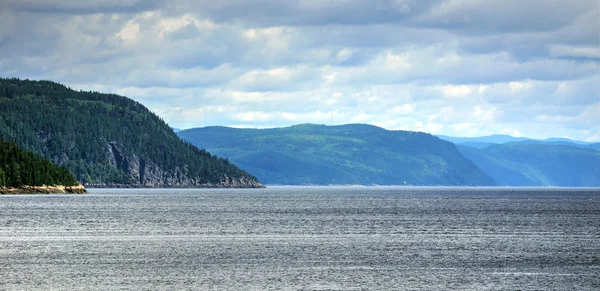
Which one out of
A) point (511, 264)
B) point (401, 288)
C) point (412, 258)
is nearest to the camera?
point (401, 288)

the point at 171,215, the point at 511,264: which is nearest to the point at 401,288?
the point at 511,264

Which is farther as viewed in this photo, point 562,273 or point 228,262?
point 228,262

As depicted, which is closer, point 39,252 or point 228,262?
point 228,262

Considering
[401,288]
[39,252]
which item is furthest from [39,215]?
[401,288]

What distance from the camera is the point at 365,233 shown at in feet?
417

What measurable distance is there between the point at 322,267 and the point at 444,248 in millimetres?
24960

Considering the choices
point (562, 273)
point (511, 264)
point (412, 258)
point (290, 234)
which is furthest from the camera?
point (290, 234)

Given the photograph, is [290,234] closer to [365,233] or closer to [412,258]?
[365,233]

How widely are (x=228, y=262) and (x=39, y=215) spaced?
93838 millimetres

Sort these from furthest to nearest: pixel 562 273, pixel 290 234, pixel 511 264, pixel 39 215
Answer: pixel 39 215
pixel 290 234
pixel 511 264
pixel 562 273

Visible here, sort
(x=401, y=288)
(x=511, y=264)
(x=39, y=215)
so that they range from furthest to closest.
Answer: (x=39, y=215), (x=511, y=264), (x=401, y=288)

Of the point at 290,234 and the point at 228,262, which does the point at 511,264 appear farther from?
the point at 290,234

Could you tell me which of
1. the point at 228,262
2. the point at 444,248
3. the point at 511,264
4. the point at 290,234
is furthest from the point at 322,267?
the point at 290,234

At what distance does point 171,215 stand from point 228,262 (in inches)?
3723
